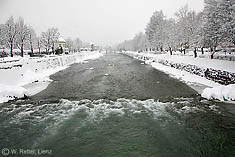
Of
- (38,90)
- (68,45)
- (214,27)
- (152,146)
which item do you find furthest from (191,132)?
(68,45)

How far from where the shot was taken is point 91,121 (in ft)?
29.8

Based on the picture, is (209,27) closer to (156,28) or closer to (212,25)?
(212,25)

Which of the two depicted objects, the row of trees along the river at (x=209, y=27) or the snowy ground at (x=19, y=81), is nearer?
the snowy ground at (x=19, y=81)

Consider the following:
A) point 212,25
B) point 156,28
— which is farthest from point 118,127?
point 156,28

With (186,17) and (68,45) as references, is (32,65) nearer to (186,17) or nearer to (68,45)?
(186,17)

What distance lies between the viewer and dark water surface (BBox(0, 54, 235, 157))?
21.4ft

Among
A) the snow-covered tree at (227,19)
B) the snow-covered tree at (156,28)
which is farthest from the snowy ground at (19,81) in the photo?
the snow-covered tree at (156,28)

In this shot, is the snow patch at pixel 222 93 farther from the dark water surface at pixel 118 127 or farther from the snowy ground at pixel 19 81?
the snowy ground at pixel 19 81

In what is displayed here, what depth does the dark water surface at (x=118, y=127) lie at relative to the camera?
6508 mm

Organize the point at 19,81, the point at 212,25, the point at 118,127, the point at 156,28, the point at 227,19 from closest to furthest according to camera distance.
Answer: the point at 118,127 → the point at 19,81 → the point at 227,19 → the point at 212,25 → the point at 156,28

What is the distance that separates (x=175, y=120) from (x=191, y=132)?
1.34 meters

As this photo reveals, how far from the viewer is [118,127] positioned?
838cm

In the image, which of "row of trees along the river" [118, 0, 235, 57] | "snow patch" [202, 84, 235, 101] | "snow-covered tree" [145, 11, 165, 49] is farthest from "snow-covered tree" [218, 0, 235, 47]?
"snow-covered tree" [145, 11, 165, 49]

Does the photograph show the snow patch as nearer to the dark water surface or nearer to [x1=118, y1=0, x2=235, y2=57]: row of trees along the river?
the dark water surface
